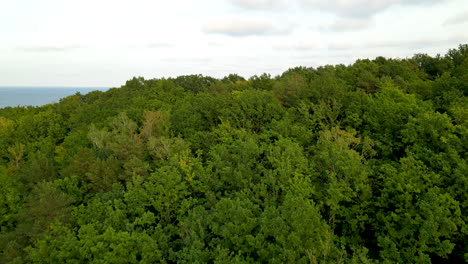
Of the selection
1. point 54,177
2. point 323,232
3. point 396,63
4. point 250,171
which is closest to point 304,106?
point 250,171

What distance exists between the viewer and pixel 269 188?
27.4 metres

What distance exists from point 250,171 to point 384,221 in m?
12.4

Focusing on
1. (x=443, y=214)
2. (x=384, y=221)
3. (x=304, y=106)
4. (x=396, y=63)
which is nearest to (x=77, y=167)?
(x=304, y=106)

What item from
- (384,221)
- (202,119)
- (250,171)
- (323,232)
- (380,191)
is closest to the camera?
(323,232)

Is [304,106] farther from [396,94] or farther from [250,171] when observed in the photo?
[250,171]

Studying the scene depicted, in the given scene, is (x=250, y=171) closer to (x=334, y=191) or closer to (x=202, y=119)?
(x=334, y=191)

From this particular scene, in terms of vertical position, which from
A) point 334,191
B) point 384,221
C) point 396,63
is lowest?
point 384,221

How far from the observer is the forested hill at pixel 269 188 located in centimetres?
2142

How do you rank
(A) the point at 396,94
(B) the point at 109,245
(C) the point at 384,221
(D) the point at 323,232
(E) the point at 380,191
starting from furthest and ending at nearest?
(A) the point at 396,94, (E) the point at 380,191, (C) the point at 384,221, (B) the point at 109,245, (D) the point at 323,232

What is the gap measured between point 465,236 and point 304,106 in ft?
70.4

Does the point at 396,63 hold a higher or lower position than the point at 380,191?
higher

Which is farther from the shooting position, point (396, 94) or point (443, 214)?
point (396, 94)

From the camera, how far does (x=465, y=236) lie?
24406 mm

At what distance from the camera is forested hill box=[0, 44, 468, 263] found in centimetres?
2142
